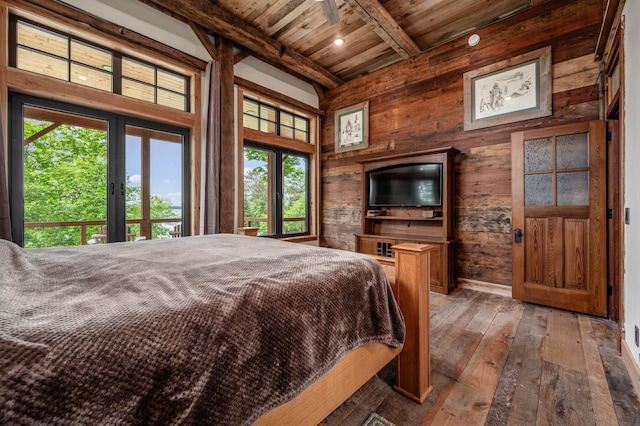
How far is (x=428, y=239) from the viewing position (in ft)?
12.0

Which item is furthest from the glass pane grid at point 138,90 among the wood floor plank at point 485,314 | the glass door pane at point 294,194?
the wood floor plank at point 485,314

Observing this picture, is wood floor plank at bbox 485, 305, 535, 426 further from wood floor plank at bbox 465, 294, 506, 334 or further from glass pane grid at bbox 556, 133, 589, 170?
glass pane grid at bbox 556, 133, 589, 170

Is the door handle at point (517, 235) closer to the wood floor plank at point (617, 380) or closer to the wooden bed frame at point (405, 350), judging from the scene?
the wood floor plank at point (617, 380)

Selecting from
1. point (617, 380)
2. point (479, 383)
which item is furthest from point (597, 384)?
point (479, 383)

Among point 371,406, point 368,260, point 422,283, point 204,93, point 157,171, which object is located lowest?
point 371,406

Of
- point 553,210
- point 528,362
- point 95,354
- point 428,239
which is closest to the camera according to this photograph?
point 95,354

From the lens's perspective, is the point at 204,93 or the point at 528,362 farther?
the point at 204,93

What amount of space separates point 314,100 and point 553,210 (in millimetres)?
3951

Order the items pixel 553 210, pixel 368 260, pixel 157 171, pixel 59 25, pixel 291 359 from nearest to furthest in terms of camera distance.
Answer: pixel 291 359
pixel 368 260
pixel 59 25
pixel 553 210
pixel 157 171

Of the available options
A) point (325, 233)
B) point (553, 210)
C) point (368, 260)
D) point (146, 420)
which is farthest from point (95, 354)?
point (325, 233)

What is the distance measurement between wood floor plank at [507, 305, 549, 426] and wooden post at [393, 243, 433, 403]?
0.43m

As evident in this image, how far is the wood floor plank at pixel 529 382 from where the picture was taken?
137cm

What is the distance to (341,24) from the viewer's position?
3.53m

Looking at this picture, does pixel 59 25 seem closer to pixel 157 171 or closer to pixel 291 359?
pixel 157 171
